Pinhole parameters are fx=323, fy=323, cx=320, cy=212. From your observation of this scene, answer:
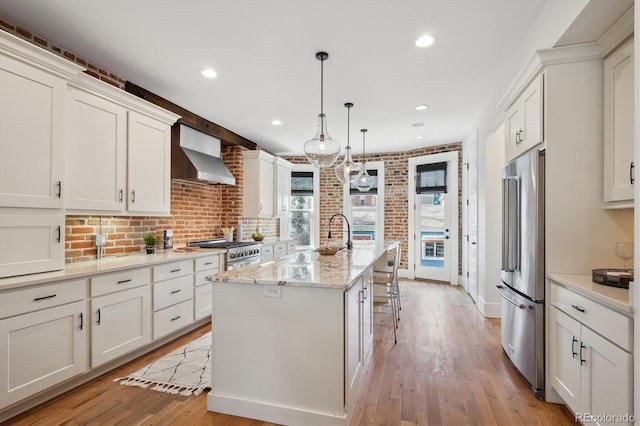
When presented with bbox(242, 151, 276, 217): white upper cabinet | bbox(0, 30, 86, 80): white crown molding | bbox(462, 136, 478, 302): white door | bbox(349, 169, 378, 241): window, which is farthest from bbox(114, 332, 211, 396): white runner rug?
bbox(349, 169, 378, 241): window

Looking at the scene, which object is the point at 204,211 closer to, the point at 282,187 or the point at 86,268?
the point at 282,187

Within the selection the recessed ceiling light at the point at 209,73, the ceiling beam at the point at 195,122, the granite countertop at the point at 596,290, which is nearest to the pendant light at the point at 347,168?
the recessed ceiling light at the point at 209,73

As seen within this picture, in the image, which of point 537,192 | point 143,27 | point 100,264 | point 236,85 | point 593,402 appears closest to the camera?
point 593,402

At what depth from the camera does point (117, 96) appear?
2.88m

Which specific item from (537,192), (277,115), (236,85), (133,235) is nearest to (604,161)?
(537,192)

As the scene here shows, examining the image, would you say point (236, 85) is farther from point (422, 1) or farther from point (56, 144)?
point (422, 1)

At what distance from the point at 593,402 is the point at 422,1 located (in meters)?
2.53

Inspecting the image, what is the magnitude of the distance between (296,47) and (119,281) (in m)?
2.41

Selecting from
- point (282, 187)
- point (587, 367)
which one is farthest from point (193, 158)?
point (587, 367)

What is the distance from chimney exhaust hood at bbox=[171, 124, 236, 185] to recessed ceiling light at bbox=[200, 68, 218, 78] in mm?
1135

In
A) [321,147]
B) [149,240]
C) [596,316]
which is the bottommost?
[596,316]

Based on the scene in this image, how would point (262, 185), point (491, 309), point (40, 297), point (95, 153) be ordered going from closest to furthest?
point (40, 297) < point (95, 153) < point (491, 309) < point (262, 185)

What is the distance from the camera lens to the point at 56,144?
2.29 meters

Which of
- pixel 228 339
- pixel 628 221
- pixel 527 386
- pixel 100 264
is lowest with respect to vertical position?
pixel 527 386
